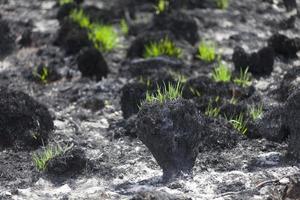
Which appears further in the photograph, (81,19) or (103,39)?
(81,19)

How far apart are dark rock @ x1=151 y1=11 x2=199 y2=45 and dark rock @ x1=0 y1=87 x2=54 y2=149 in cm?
355

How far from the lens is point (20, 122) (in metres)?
5.52

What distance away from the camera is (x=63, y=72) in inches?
307

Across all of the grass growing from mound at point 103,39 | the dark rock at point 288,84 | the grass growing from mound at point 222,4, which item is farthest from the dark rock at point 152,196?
the grass growing from mound at point 222,4

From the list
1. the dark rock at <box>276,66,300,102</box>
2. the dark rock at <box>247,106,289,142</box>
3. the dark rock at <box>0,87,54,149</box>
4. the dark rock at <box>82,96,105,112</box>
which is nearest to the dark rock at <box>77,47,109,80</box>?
the dark rock at <box>82,96,105,112</box>

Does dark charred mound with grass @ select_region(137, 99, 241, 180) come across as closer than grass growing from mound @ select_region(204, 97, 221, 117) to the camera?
Yes

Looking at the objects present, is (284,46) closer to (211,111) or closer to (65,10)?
(211,111)

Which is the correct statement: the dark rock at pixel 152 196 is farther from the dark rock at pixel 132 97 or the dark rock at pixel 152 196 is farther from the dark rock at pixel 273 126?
the dark rock at pixel 132 97

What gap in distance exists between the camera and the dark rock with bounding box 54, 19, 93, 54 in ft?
27.3

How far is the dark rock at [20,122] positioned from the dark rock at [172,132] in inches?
53.1

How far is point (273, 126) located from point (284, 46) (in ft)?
10.5

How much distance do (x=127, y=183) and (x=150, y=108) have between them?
59 cm

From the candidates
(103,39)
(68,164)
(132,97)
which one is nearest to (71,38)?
(103,39)

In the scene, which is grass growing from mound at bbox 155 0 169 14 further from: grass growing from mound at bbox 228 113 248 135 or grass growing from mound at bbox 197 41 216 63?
grass growing from mound at bbox 228 113 248 135
